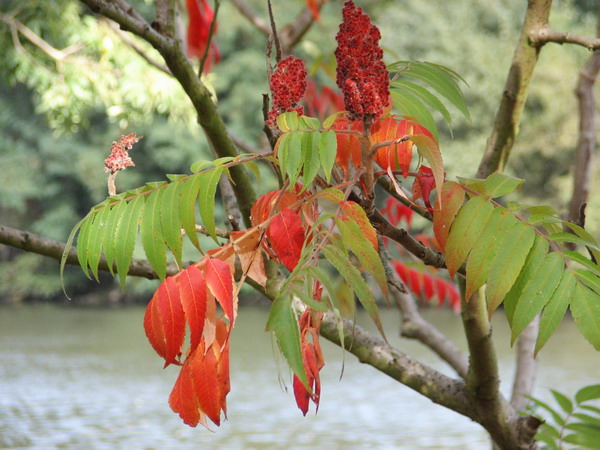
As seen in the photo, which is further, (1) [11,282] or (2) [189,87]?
(1) [11,282]

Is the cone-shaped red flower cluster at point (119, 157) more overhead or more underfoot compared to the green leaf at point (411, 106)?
more underfoot

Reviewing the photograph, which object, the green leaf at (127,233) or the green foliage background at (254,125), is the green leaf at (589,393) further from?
the green foliage background at (254,125)

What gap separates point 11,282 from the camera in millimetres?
26328

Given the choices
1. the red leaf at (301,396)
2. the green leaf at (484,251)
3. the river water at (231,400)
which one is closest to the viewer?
the red leaf at (301,396)

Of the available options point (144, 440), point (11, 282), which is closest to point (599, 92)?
point (144, 440)

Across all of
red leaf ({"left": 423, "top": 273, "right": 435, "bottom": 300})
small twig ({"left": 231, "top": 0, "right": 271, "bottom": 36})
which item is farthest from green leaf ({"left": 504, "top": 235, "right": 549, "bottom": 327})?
small twig ({"left": 231, "top": 0, "right": 271, "bottom": 36})

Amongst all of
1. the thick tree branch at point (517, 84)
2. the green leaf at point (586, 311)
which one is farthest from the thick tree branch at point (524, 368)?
the green leaf at point (586, 311)

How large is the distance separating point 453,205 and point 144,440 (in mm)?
8119

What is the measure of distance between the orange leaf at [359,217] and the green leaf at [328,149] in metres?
0.05

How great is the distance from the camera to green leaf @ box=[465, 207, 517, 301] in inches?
47.7

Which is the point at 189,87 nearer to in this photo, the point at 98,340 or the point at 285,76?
the point at 285,76

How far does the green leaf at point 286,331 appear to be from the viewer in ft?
3.20

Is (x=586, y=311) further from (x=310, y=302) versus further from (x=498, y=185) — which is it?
(x=310, y=302)

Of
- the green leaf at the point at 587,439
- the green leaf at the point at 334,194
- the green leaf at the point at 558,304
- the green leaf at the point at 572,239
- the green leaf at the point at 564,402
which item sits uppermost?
the green leaf at the point at 334,194
